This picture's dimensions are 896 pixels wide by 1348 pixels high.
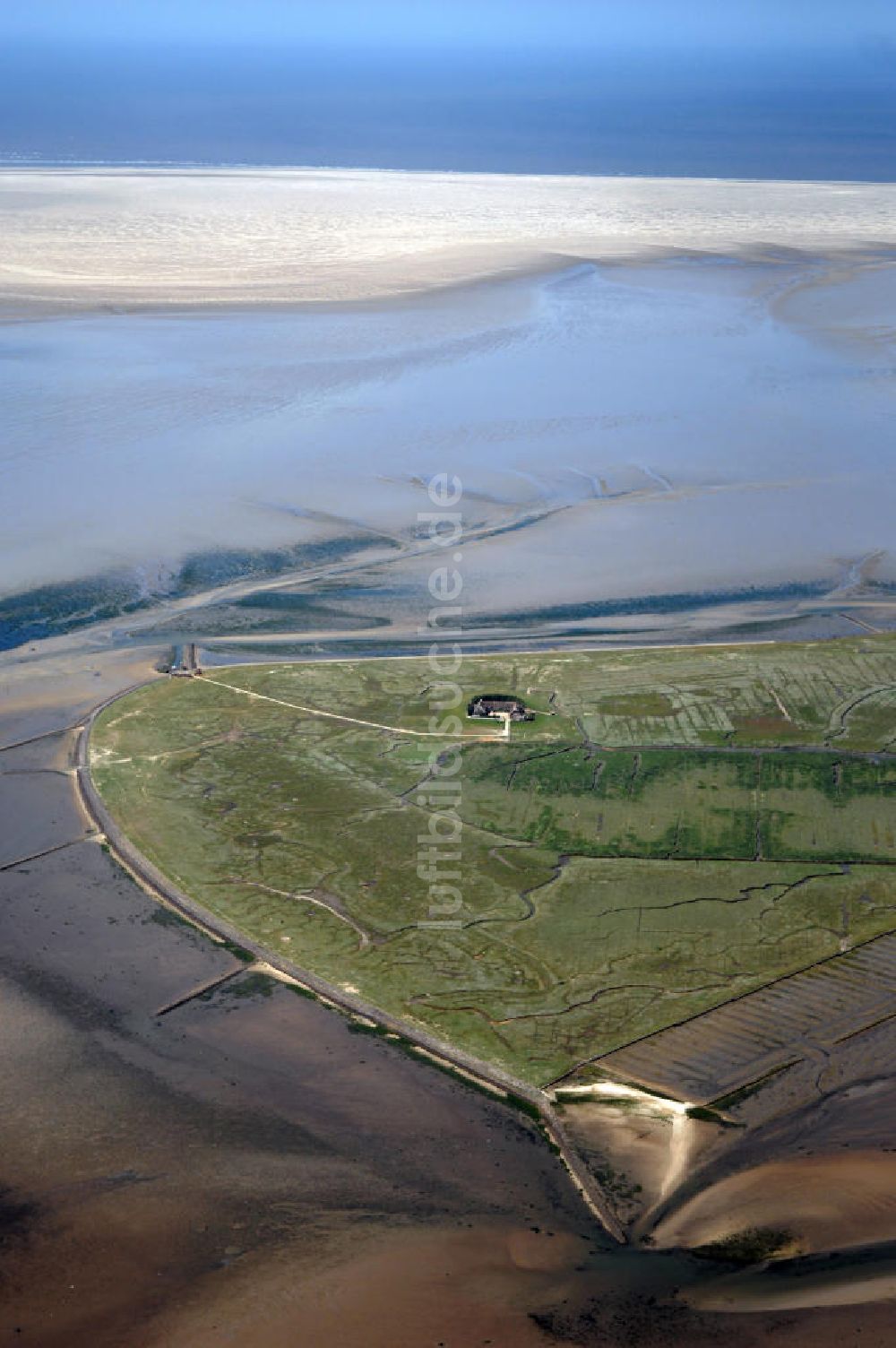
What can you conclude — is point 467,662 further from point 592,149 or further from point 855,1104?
point 592,149

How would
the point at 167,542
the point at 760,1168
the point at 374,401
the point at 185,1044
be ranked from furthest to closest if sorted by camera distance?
1. the point at 374,401
2. the point at 167,542
3. the point at 185,1044
4. the point at 760,1168

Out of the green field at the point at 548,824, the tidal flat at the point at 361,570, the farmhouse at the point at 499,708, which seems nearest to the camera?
the tidal flat at the point at 361,570

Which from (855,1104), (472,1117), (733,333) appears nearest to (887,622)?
(855,1104)

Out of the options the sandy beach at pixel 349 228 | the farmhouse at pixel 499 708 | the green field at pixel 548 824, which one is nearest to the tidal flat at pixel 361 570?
the sandy beach at pixel 349 228

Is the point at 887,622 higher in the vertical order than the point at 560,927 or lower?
higher

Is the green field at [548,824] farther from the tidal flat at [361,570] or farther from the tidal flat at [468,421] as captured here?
the tidal flat at [468,421]

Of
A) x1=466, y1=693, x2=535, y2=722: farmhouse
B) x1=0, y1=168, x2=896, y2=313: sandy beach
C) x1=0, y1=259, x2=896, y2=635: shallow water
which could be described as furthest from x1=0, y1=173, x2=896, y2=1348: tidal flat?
x1=466, y1=693, x2=535, y2=722: farmhouse

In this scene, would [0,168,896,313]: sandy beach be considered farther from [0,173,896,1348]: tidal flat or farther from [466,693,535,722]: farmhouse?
[466,693,535,722]: farmhouse
